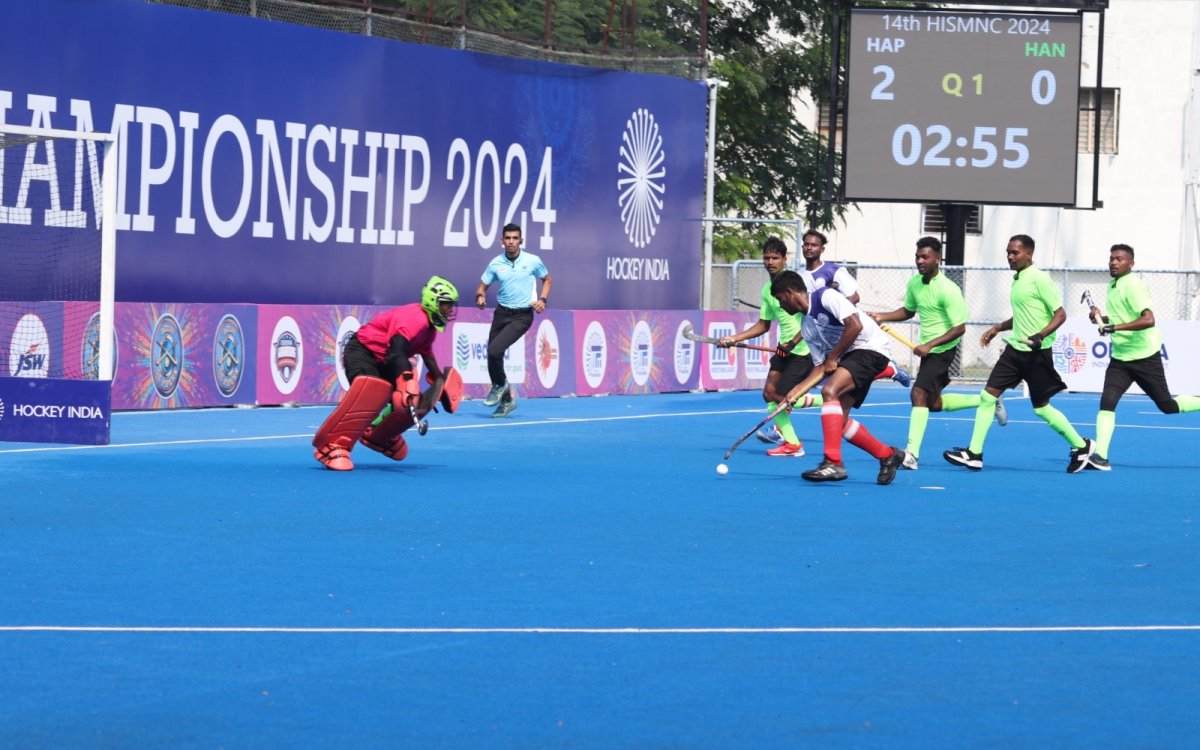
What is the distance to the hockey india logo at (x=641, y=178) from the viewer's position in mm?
28703

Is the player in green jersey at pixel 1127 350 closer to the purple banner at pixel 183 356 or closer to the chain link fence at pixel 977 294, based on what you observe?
the purple banner at pixel 183 356

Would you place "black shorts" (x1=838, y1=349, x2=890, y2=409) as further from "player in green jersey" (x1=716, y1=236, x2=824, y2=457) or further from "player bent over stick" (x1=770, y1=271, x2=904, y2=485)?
"player in green jersey" (x1=716, y1=236, x2=824, y2=457)

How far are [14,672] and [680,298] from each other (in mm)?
23962

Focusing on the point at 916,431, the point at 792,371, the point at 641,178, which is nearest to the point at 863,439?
the point at 916,431

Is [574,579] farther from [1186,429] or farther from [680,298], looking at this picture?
[680,298]

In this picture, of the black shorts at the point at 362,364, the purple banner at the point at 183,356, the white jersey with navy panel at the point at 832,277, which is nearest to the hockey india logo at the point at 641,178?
the purple banner at the point at 183,356

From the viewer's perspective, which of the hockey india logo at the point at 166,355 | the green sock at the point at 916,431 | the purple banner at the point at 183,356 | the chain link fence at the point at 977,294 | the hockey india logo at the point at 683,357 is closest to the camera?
the green sock at the point at 916,431

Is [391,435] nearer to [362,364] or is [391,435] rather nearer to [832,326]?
[362,364]

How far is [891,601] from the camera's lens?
28.8 ft

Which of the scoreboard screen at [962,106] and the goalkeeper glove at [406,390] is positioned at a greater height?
the scoreboard screen at [962,106]

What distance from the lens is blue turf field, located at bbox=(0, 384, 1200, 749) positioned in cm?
623

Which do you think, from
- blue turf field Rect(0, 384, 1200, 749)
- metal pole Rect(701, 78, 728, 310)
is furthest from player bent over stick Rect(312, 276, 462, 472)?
metal pole Rect(701, 78, 728, 310)

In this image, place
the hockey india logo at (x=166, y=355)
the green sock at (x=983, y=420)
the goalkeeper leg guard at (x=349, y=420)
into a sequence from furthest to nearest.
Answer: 1. the hockey india logo at (x=166, y=355)
2. the green sock at (x=983, y=420)
3. the goalkeeper leg guard at (x=349, y=420)

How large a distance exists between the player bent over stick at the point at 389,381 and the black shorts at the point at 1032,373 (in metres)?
4.30
